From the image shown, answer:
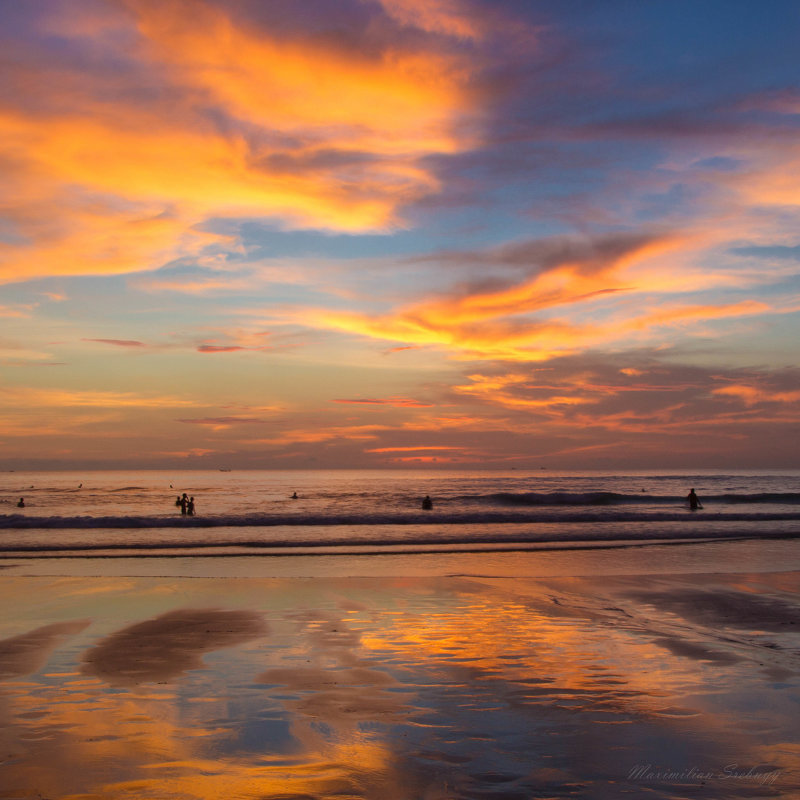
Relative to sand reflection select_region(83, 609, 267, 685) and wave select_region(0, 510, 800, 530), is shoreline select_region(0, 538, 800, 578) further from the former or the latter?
wave select_region(0, 510, 800, 530)

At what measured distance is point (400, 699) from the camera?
28.0ft

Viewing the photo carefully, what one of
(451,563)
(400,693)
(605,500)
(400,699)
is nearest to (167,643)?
(400,693)

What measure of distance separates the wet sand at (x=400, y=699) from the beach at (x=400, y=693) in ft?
0.12

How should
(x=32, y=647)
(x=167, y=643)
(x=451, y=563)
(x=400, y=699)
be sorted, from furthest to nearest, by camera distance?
(x=451, y=563) < (x=167, y=643) < (x=32, y=647) < (x=400, y=699)

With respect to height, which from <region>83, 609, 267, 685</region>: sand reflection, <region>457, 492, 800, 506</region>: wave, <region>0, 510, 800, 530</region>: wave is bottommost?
<region>457, 492, 800, 506</region>: wave

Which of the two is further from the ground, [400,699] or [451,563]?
[400,699]

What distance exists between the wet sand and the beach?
0.12 ft

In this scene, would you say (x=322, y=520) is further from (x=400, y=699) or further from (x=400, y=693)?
(x=400, y=699)

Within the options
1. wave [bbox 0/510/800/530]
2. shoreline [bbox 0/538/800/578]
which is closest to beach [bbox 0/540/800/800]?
shoreline [bbox 0/538/800/578]

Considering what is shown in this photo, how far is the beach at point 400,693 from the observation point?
6.29 m

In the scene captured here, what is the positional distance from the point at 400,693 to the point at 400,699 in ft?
0.75

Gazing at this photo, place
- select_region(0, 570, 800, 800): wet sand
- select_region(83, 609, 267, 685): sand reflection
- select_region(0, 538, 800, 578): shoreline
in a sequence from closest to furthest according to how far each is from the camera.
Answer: select_region(0, 570, 800, 800): wet sand → select_region(83, 609, 267, 685): sand reflection → select_region(0, 538, 800, 578): shoreline

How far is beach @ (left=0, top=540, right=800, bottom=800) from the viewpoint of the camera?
248 inches

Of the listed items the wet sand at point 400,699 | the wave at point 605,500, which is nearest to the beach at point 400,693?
the wet sand at point 400,699
